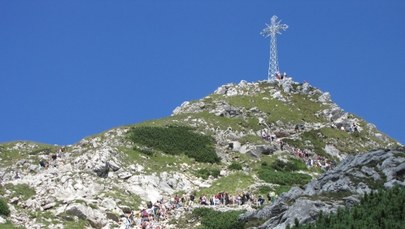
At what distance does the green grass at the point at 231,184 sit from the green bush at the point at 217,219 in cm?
689

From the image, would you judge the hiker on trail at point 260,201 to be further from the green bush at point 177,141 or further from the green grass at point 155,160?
the green bush at point 177,141

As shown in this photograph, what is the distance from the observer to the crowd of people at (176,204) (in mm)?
43438

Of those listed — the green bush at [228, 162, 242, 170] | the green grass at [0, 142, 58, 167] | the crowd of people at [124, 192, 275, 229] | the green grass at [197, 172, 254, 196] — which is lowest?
A: the crowd of people at [124, 192, 275, 229]

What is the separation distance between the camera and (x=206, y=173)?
57375 millimetres

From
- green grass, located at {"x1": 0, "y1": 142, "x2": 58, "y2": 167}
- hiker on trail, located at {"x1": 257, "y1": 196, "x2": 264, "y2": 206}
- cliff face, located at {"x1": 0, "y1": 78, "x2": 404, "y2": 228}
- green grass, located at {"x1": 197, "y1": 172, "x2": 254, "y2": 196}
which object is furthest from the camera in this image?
green grass, located at {"x1": 0, "y1": 142, "x2": 58, "y2": 167}

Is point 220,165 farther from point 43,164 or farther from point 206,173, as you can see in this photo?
point 43,164

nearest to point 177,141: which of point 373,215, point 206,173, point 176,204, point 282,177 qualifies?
point 206,173

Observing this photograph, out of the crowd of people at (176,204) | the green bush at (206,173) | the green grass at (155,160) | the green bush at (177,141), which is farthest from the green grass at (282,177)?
the green grass at (155,160)

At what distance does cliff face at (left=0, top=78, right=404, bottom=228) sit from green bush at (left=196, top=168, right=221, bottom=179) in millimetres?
117

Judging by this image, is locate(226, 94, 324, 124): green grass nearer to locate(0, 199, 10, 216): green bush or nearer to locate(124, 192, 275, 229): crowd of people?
locate(124, 192, 275, 229): crowd of people

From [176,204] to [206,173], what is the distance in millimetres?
10148

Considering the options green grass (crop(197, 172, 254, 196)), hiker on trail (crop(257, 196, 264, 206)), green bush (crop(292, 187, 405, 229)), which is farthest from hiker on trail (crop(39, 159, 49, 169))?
green bush (crop(292, 187, 405, 229))

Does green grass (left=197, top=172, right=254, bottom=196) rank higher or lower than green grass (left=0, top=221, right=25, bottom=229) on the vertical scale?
higher

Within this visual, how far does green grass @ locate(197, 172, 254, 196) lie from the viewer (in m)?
51.5
